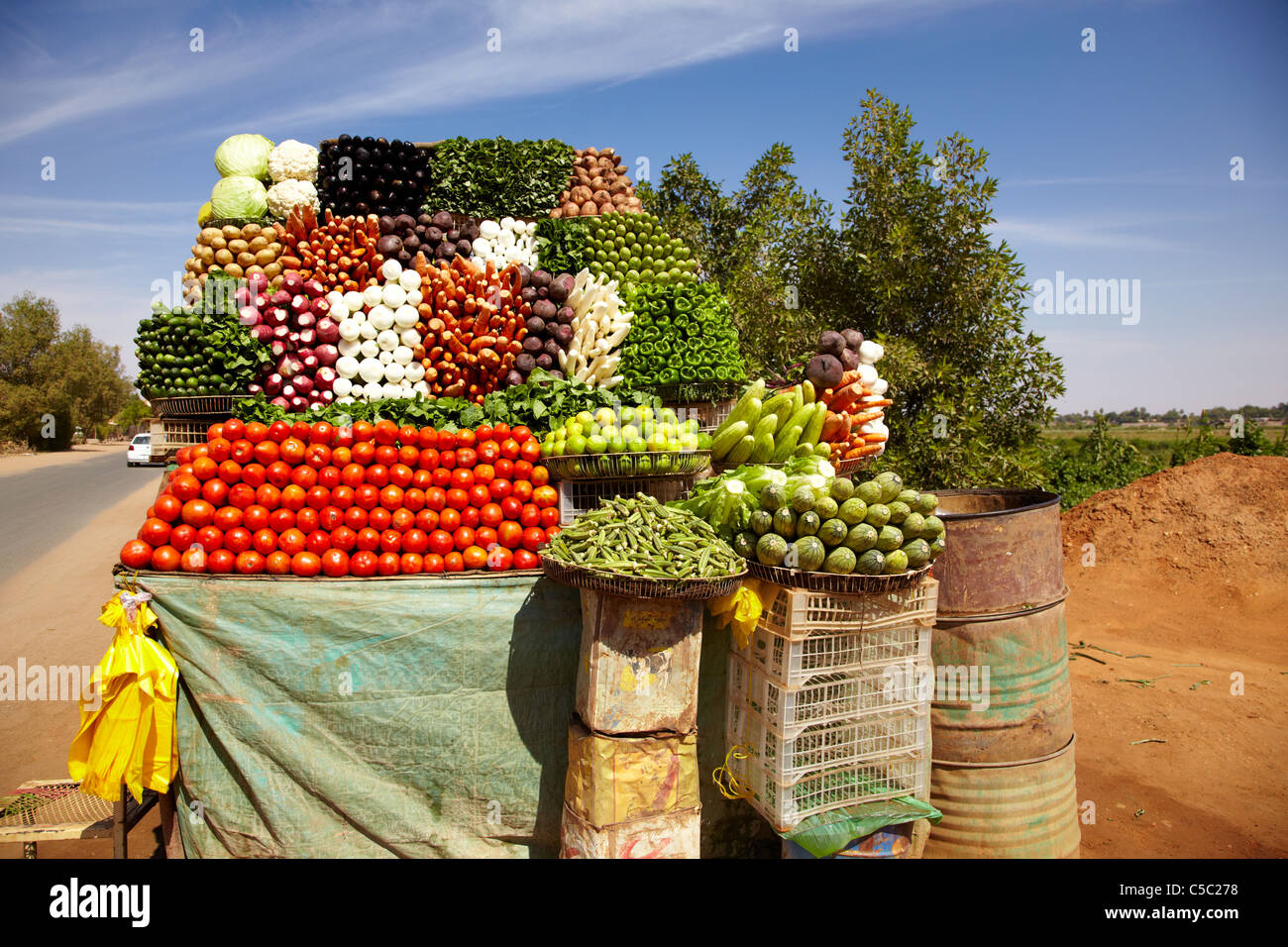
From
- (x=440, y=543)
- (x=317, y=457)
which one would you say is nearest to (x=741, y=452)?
(x=440, y=543)

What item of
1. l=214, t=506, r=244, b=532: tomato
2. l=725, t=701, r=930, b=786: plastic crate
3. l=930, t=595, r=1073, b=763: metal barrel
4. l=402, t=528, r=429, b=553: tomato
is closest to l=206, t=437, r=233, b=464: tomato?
l=214, t=506, r=244, b=532: tomato

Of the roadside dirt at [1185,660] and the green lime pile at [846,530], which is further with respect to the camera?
the roadside dirt at [1185,660]

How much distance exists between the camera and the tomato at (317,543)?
13.0 feet

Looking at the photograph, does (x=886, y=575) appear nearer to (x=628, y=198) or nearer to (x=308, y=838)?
(x=308, y=838)

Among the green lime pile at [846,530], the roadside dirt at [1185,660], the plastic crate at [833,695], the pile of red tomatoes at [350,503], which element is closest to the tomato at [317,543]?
the pile of red tomatoes at [350,503]

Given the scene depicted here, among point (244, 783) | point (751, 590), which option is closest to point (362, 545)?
point (244, 783)

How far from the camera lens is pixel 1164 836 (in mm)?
5043

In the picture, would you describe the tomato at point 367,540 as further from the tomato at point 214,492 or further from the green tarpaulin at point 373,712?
the tomato at point 214,492

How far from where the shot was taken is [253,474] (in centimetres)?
411

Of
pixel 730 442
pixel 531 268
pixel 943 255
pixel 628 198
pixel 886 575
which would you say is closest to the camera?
pixel 886 575

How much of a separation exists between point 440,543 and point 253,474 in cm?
116

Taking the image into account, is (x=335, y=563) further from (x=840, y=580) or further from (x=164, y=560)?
(x=840, y=580)

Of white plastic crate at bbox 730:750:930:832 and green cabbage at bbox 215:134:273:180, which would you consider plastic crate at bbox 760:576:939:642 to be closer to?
white plastic crate at bbox 730:750:930:832

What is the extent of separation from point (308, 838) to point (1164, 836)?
18.6 feet
